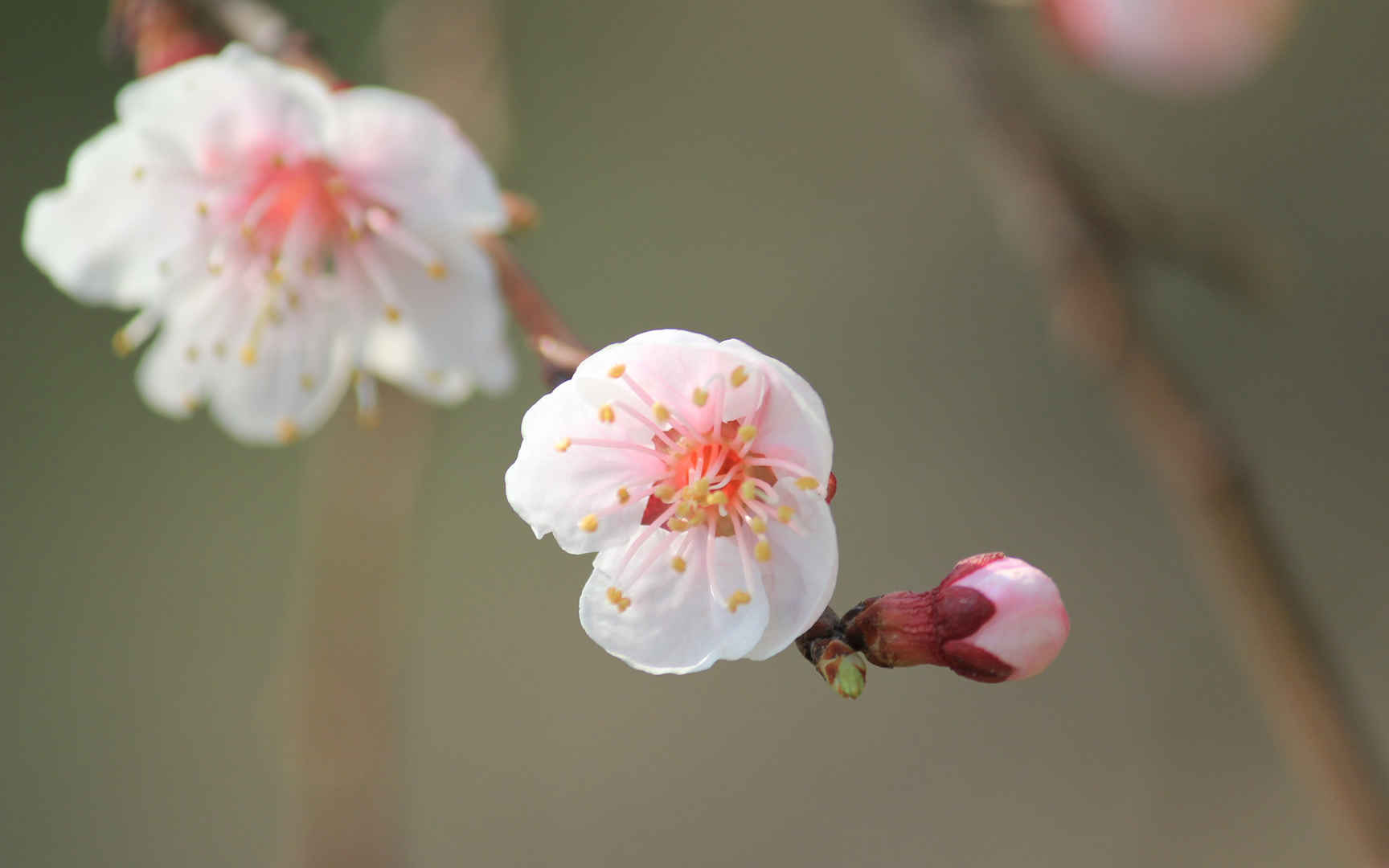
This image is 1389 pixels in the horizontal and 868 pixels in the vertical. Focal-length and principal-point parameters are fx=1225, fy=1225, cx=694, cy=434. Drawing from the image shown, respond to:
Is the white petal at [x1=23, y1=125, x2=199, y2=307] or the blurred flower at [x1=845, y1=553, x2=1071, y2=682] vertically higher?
the white petal at [x1=23, y1=125, x2=199, y2=307]

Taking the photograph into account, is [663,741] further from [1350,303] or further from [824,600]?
[824,600]

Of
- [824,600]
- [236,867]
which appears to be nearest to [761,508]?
[824,600]

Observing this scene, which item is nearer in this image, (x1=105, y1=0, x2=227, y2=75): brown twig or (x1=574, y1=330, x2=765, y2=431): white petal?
(x1=574, y1=330, x2=765, y2=431): white petal

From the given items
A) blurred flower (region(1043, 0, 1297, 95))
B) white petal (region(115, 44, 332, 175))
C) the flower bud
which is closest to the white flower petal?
white petal (region(115, 44, 332, 175))

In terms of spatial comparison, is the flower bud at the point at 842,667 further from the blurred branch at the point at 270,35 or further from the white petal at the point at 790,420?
the blurred branch at the point at 270,35

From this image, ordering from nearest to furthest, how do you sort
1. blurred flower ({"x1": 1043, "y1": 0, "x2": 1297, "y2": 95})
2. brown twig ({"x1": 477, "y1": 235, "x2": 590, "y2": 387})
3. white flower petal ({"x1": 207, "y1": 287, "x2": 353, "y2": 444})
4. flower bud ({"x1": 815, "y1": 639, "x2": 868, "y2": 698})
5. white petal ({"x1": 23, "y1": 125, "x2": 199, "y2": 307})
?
flower bud ({"x1": 815, "y1": 639, "x2": 868, "y2": 698}), brown twig ({"x1": 477, "y1": 235, "x2": 590, "y2": 387}), white petal ({"x1": 23, "y1": 125, "x2": 199, "y2": 307}), white flower petal ({"x1": 207, "y1": 287, "x2": 353, "y2": 444}), blurred flower ({"x1": 1043, "y1": 0, "x2": 1297, "y2": 95})

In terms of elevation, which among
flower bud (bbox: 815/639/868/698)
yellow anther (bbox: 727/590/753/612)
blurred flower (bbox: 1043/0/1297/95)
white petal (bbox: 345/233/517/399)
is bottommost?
flower bud (bbox: 815/639/868/698)

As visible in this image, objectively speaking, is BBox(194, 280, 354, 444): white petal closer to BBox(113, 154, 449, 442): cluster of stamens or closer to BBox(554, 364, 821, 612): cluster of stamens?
BBox(113, 154, 449, 442): cluster of stamens
